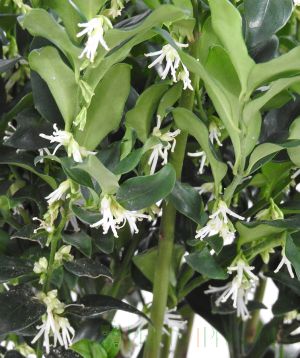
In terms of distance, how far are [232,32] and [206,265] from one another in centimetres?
23

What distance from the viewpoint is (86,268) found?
0.63 m

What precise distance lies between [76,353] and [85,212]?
190 mm

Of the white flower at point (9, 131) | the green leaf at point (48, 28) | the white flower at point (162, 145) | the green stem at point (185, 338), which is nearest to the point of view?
the green leaf at point (48, 28)

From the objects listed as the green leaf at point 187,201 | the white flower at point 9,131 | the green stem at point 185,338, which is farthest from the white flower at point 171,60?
the green stem at point 185,338

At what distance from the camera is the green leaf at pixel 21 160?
0.61 m

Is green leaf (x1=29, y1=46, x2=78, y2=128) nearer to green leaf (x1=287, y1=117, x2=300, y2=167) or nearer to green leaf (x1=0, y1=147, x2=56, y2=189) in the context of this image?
green leaf (x1=0, y1=147, x2=56, y2=189)

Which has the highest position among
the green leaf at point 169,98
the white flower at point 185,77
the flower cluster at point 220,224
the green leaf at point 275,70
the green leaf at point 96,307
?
the green leaf at point 275,70

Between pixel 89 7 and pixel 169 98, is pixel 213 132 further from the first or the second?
pixel 89 7

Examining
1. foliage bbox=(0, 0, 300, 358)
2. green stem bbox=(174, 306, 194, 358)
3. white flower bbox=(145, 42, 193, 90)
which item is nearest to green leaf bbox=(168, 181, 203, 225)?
foliage bbox=(0, 0, 300, 358)

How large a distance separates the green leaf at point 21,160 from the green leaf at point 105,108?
0.06 metres

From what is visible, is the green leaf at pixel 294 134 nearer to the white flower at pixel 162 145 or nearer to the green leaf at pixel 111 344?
the white flower at pixel 162 145

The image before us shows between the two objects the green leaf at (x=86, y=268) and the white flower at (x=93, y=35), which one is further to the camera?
the green leaf at (x=86, y=268)

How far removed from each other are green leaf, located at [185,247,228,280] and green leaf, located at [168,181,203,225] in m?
0.04

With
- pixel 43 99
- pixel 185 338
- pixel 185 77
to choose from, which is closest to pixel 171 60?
pixel 185 77
